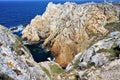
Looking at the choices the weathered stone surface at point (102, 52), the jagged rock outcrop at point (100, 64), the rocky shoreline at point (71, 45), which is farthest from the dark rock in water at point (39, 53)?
the weathered stone surface at point (102, 52)

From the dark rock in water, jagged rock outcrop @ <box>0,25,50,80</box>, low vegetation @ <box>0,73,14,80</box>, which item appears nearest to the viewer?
low vegetation @ <box>0,73,14,80</box>

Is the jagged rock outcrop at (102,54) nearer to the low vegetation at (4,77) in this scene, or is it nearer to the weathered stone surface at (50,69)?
the weathered stone surface at (50,69)

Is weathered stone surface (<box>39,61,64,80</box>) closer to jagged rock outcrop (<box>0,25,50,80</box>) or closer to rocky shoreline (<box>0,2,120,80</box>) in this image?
rocky shoreline (<box>0,2,120,80</box>)

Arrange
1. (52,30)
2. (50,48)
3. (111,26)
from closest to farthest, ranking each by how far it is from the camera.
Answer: (111,26) < (50,48) < (52,30)

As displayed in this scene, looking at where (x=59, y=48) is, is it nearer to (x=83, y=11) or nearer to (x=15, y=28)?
(x=83, y=11)

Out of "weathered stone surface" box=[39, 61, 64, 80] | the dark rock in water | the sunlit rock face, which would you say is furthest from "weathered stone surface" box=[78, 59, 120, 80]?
the dark rock in water

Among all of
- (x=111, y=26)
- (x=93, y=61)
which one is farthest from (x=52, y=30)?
(x=93, y=61)

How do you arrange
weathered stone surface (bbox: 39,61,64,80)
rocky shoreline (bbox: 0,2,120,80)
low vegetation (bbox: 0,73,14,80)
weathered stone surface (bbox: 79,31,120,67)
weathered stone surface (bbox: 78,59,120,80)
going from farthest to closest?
weathered stone surface (bbox: 79,31,120,67)
weathered stone surface (bbox: 78,59,120,80)
weathered stone surface (bbox: 39,61,64,80)
rocky shoreline (bbox: 0,2,120,80)
low vegetation (bbox: 0,73,14,80)
